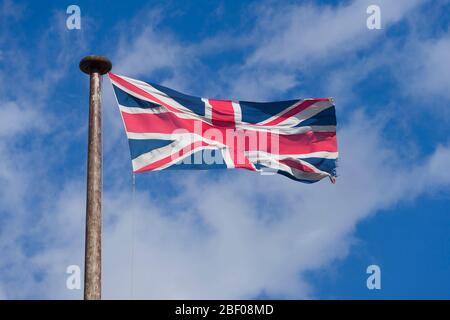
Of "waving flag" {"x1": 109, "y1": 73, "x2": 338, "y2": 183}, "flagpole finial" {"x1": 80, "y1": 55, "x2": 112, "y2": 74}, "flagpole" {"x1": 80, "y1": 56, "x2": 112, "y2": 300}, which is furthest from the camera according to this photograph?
"waving flag" {"x1": 109, "y1": 73, "x2": 338, "y2": 183}

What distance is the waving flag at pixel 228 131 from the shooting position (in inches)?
691

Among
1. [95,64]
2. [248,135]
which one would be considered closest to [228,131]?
[248,135]

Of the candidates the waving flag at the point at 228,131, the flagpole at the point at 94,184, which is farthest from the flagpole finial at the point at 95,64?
the waving flag at the point at 228,131

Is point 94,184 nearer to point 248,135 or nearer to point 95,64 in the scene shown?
point 95,64

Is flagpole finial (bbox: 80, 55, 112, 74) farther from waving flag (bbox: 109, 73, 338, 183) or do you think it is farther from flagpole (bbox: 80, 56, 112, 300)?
waving flag (bbox: 109, 73, 338, 183)

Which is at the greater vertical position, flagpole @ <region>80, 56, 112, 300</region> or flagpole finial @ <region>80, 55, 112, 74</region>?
flagpole finial @ <region>80, 55, 112, 74</region>

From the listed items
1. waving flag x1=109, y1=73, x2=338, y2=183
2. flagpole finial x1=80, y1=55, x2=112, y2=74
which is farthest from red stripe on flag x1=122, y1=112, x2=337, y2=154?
flagpole finial x1=80, y1=55, x2=112, y2=74

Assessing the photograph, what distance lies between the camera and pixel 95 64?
16047 mm

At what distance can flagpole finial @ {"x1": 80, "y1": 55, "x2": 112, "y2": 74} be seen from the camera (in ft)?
52.4

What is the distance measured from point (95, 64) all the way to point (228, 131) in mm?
3698

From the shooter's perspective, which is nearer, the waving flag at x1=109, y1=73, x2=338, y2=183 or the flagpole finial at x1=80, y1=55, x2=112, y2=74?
the flagpole finial at x1=80, y1=55, x2=112, y2=74

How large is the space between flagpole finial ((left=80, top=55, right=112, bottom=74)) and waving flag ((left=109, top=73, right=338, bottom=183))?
1.58m
